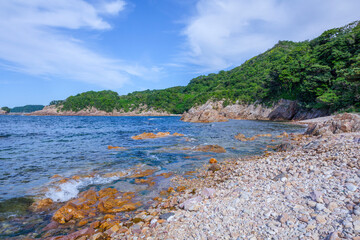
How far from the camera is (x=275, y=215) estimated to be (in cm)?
424

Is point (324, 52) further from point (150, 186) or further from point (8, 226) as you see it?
point (8, 226)

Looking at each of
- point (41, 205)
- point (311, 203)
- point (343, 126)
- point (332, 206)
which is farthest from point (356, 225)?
point (343, 126)

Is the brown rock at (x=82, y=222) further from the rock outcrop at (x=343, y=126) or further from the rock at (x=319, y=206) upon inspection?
the rock outcrop at (x=343, y=126)

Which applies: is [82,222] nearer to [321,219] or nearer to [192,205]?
→ [192,205]

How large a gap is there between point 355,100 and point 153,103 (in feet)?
435

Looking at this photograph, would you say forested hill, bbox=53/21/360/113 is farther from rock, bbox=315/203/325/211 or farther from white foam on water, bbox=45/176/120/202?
white foam on water, bbox=45/176/120/202

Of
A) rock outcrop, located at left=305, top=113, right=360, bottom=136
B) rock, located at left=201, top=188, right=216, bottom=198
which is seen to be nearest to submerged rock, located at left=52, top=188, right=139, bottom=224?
rock, located at left=201, top=188, right=216, bottom=198

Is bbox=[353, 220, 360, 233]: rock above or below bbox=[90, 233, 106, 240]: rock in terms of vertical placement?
above

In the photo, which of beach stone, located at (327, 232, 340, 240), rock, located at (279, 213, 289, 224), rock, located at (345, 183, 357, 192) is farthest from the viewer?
rock, located at (345, 183, 357, 192)

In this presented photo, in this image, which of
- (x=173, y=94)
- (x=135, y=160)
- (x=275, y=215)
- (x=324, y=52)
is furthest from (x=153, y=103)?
(x=275, y=215)

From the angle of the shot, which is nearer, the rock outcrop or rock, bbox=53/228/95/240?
rock, bbox=53/228/95/240

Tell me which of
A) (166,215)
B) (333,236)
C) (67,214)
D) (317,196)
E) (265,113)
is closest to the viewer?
(333,236)

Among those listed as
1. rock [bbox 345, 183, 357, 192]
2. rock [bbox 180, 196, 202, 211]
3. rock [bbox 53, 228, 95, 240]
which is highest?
rock [bbox 345, 183, 357, 192]

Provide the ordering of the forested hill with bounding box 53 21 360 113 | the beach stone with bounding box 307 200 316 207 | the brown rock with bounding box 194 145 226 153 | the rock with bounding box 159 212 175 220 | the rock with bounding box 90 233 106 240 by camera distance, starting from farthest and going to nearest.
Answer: the forested hill with bounding box 53 21 360 113 < the brown rock with bounding box 194 145 226 153 < the rock with bounding box 159 212 175 220 < the rock with bounding box 90 233 106 240 < the beach stone with bounding box 307 200 316 207
